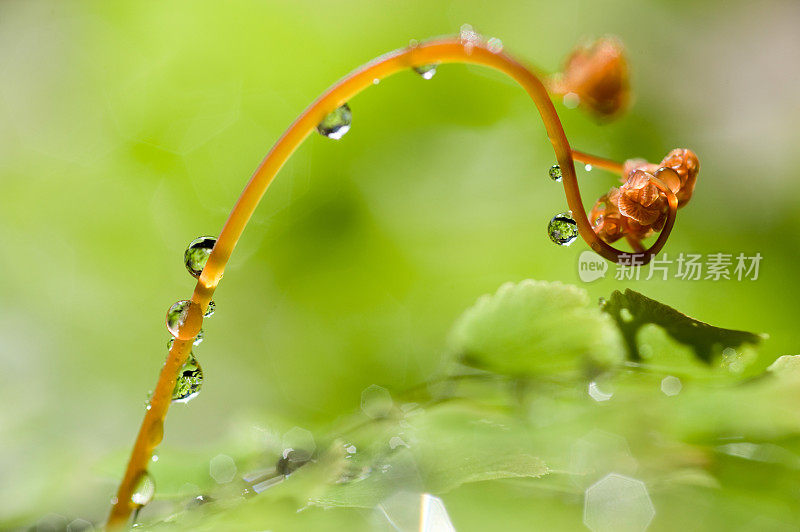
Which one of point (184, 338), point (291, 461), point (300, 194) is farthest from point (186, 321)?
point (300, 194)

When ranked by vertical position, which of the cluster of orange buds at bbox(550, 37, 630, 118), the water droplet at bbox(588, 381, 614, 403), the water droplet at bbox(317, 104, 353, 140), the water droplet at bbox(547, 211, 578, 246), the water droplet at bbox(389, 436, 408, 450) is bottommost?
Result: the water droplet at bbox(389, 436, 408, 450)

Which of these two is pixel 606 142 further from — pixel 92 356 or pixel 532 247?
pixel 92 356

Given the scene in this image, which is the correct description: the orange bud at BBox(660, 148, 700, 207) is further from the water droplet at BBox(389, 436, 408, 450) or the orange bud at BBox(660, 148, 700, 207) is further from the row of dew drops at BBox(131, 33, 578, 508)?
the water droplet at BBox(389, 436, 408, 450)

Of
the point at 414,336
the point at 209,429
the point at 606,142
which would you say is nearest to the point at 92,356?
the point at 209,429

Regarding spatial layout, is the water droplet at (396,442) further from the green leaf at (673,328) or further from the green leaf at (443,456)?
the green leaf at (673,328)

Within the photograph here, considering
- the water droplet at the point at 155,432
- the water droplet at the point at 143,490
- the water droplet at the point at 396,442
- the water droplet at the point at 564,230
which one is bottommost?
the water droplet at the point at 143,490

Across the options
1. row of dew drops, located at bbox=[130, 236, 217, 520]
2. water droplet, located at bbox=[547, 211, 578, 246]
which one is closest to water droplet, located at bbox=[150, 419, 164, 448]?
row of dew drops, located at bbox=[130, 236, 217, 520]

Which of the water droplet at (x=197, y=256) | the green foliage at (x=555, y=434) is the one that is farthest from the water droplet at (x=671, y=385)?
the water droplet at (x=197, y=256)
